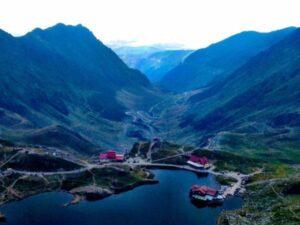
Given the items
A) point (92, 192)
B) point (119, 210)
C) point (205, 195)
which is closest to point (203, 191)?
point (205, 195)

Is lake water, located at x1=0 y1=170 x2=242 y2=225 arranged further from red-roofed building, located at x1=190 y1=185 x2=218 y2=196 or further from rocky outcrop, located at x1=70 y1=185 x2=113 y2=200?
red-roofed building, located at x1=190 y1=185 x2=218 y2=196

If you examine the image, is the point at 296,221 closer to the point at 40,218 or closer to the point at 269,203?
the point at 269,203

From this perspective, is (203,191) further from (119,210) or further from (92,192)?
(92,192)

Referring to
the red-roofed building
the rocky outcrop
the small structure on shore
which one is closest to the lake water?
the small structure on shore

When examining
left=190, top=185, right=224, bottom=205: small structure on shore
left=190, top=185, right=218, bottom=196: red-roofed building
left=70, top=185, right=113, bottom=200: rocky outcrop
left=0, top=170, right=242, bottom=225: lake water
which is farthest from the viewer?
left=70, top=185, right=113, bottom=200: rocky outcrop

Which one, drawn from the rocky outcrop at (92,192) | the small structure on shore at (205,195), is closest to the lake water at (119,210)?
the small structure on shore at (205,195)
